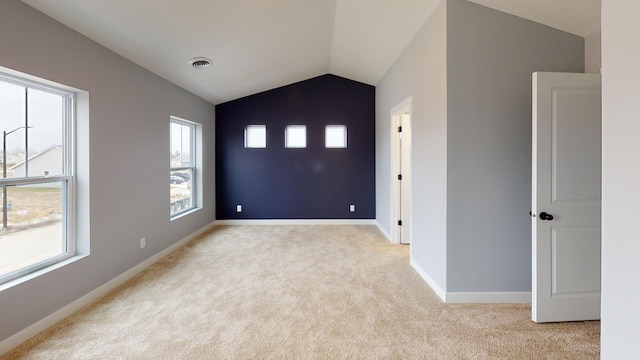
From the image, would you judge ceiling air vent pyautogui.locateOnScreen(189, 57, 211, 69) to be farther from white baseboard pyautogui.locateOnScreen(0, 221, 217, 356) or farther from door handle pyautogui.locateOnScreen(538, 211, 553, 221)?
door handle pyautogui.locateOnScreen(538, 211, 553, 221)

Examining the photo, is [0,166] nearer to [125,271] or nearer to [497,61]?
[125,271]

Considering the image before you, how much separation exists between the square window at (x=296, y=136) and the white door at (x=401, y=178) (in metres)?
1.95

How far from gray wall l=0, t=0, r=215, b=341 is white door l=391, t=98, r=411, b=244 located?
10.7ft

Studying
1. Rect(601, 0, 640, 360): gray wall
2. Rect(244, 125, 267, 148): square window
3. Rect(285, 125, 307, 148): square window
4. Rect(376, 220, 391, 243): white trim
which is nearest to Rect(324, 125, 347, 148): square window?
Rect(285, 125, 307, 148): square window

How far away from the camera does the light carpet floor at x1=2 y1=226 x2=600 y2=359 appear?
192cm

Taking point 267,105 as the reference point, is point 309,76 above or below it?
above

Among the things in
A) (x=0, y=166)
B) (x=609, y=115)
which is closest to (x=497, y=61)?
(x=609, y=115)

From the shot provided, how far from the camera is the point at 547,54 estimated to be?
2.55 metres

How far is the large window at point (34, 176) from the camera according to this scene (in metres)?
2.06

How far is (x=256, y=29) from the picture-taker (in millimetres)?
3184

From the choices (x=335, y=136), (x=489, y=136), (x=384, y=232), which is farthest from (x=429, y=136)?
(x=335, y=136)

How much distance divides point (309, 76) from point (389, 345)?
480 cm

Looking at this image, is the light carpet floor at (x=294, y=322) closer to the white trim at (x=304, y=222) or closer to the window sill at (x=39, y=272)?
the window sill at (x=39, y=272)

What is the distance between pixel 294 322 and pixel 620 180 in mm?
2095
